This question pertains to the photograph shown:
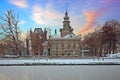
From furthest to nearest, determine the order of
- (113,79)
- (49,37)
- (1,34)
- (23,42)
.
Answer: (49,37)
(23,42)
(1,34)
(113,79)

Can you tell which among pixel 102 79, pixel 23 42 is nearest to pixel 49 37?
pixel 23 42

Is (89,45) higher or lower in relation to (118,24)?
lower

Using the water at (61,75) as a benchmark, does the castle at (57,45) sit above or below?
above

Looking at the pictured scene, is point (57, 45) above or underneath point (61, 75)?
above

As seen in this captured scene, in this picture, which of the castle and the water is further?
the castle

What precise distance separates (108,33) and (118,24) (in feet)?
10.3

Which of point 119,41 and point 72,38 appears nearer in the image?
point 119,41

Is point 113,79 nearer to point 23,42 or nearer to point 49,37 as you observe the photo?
point 23,42

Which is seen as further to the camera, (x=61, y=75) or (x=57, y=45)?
(x=57, y=45)

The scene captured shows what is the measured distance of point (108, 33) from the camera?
214ft

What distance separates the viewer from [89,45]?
7012 centimetres

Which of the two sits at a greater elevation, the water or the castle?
the castle

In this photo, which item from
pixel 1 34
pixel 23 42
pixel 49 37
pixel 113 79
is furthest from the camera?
pixel 49 37

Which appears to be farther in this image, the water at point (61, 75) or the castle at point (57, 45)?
the castle at point (57, 45)
